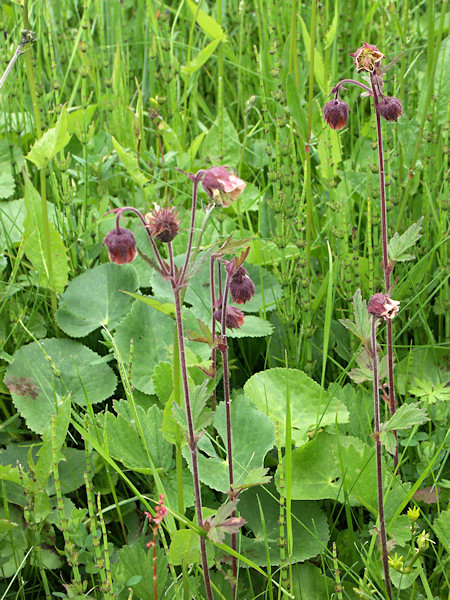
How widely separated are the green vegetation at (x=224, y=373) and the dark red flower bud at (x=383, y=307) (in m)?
0.05

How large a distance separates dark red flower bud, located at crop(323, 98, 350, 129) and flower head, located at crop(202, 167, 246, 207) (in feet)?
1.51

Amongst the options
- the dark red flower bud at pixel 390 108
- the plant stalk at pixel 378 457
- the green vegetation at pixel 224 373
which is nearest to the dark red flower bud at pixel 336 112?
the dark red flower bud at pixel 390 108

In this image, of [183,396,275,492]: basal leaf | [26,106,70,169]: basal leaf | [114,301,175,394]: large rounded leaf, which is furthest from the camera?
[114,301,175,394]: large rounded leaf

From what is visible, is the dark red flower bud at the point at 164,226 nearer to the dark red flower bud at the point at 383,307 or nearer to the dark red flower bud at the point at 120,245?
the dark red flower bud at the point at 120,245

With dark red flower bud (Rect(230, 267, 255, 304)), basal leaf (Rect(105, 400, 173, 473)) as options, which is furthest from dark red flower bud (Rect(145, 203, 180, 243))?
basal leaf (Rect(105, 400, 173, 473))

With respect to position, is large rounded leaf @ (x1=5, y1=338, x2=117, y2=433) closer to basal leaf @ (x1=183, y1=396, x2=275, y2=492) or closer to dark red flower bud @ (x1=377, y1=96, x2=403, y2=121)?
basal leaf @ (x1=183, y1=396, x2=275, y2=492)

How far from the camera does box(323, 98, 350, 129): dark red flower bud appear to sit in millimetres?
1412

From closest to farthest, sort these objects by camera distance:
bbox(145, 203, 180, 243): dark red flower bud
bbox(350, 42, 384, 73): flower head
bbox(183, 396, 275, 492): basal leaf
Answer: bbox(145, 203, 180, 243): dark red flower bud, bbox(350, 42, 384, 73): flower head, bbox(183, 396, 275, 492): basal leaf

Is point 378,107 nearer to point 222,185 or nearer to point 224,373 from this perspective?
point 222,185

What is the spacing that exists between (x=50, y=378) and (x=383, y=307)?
94cm

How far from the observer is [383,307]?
1.10 m

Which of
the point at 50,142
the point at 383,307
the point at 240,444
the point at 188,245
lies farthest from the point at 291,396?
the point at 50,142

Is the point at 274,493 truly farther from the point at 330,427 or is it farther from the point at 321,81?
the point at 321,81

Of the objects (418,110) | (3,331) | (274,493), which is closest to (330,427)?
(274,493)
